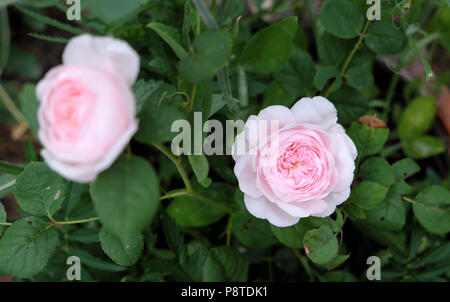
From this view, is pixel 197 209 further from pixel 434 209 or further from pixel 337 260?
pixel 434 209

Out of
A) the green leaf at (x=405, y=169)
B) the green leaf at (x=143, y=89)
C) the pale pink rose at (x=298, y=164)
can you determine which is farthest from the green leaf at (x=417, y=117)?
the green leaf at (x=143, y=89)

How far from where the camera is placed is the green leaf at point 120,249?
1.80 ft

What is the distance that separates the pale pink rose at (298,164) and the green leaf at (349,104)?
187 millimetres

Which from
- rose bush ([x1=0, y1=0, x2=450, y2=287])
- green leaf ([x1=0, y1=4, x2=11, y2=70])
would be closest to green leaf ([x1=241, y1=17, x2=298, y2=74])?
rose bush ([x1=0, y1=0, x2=450, y2=287])

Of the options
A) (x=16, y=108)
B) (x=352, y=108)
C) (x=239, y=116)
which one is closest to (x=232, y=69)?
(x=239, y=116)

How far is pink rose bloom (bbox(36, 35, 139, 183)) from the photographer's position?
33 centimetres

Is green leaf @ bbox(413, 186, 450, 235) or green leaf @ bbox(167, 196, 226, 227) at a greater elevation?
green leaf @ bbox(413, 186, 450, 235)

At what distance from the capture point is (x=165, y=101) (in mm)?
500

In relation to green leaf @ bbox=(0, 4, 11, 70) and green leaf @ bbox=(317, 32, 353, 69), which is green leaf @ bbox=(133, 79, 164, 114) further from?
green leaf @ bbox=(0, 4, 11, 70)

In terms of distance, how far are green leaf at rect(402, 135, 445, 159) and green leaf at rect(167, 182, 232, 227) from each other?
1.39 ft

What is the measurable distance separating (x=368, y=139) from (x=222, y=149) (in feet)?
0.70
